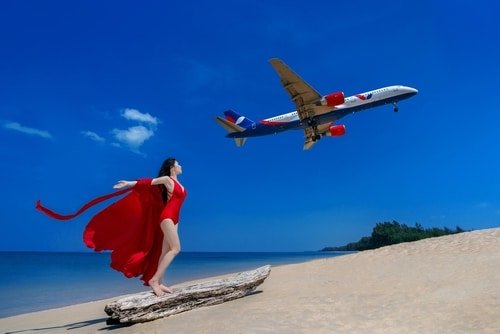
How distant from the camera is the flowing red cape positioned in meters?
7.98

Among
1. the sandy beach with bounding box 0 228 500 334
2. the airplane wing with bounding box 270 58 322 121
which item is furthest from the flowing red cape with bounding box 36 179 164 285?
the airplane wing with bounding box 270 58 322 121

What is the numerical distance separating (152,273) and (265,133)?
27763 millimetres

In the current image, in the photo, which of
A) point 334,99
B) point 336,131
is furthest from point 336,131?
point 334,99

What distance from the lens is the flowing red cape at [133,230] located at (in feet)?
26.2

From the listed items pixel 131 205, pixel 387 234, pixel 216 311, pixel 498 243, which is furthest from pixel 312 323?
pixel 387 234

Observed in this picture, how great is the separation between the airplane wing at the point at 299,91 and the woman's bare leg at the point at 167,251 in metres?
23.2

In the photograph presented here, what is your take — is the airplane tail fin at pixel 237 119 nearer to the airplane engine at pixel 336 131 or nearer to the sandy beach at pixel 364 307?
the airplane engine at pixel 336 131

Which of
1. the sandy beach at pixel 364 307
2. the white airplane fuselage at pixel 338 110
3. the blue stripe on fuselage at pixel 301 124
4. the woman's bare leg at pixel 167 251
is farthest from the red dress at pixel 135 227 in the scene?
the blue stripe on fuselage at pixel 301 124

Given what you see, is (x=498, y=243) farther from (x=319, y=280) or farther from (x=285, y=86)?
(x=285, y=86)

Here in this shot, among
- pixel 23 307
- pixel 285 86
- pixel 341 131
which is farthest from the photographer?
pixel 341 131

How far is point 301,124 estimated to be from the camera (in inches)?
1329

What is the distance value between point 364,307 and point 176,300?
3.39m

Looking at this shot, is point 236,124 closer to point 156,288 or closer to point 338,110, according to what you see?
point 338,110

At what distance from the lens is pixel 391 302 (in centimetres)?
766
